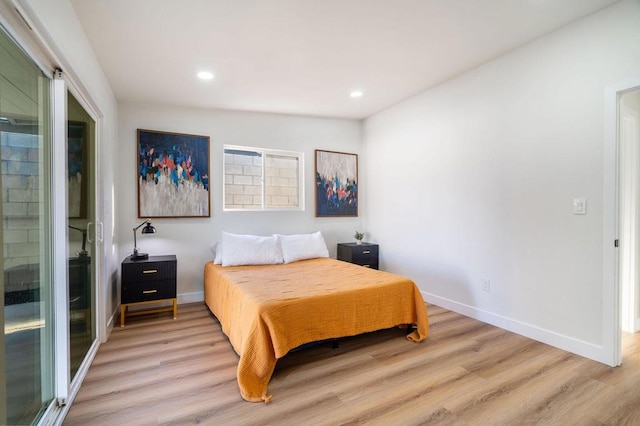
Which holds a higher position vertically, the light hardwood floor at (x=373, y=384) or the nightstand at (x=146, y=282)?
the nightstand at (x=146, y=282)

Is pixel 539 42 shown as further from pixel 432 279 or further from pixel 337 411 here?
pixel 337 411

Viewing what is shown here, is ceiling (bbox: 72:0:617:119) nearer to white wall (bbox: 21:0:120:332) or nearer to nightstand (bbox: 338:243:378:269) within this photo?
white wall (bbox: 21:0:120:332)

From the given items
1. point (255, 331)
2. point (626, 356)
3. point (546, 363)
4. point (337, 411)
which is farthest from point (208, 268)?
point (626, 356)

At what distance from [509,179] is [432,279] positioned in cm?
146

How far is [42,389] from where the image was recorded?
160cm

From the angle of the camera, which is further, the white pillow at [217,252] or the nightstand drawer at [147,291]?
the white pillow at [217,252]

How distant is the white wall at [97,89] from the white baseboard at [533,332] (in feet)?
11.5

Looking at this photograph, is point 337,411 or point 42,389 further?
point 337,411

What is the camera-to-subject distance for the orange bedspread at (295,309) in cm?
199

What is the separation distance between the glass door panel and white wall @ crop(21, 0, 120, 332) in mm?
154

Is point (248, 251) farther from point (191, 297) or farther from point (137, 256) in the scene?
point (137, 256)

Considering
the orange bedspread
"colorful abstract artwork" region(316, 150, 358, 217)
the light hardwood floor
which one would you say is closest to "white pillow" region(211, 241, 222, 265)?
the orange bedspread

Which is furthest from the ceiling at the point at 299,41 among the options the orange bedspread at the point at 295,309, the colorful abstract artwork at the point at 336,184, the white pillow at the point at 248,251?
the orange bedspread at the point at 295,309

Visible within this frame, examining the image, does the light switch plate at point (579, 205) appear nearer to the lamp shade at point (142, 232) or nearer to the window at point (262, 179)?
the window at point (262, 179)
